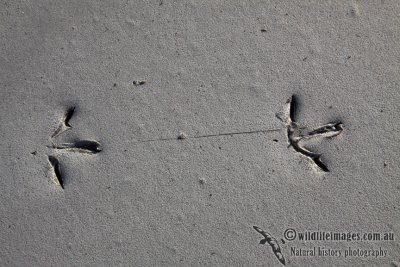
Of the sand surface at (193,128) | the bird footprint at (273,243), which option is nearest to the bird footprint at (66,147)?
the sand surface at (193,128)

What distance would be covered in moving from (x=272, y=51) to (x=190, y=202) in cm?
94

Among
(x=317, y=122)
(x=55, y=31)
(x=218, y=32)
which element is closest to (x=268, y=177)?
(x=317, y=122)

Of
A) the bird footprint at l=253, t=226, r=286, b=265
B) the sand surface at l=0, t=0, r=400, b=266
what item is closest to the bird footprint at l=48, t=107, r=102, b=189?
the sand surface at l=0, t=0, r=400, b=266

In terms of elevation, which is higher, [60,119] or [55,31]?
[55,31]

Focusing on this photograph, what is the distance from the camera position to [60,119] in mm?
2186

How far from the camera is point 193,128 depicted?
2.16m

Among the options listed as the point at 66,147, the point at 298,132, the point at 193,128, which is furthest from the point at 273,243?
the point at 66,147

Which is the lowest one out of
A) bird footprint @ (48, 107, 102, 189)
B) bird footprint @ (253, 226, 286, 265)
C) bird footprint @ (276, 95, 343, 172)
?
bird footprint @ (253, 226, 286, 265)

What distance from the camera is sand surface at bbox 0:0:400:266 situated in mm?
2111

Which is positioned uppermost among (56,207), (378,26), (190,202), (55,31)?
(378,26)

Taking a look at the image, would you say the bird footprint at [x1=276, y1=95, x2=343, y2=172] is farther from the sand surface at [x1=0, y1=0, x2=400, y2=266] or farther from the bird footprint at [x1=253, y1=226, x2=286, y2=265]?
the bird footprint at [x1=253, y1=226, x2=286, y2=265]

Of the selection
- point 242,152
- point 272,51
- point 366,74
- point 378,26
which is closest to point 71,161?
point 242,152

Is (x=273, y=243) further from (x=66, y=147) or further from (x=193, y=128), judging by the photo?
(x=66, y=147)

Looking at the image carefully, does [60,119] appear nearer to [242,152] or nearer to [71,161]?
[71,161]
